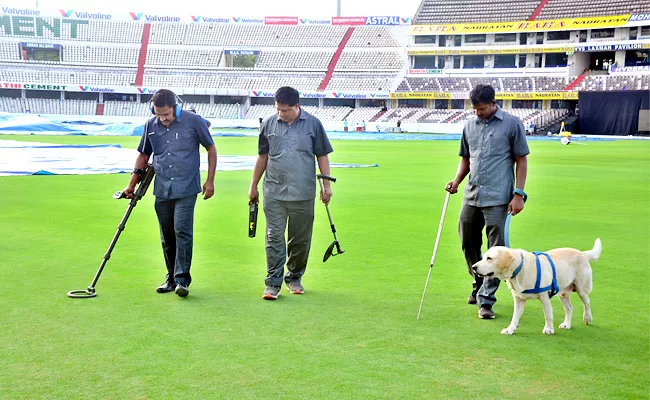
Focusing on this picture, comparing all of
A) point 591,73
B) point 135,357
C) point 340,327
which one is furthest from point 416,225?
point 591,73

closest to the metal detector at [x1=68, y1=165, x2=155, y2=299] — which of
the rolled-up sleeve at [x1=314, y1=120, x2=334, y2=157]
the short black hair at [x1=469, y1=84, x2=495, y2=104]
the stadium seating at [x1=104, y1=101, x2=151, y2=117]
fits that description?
the rolled-up sleeve at [x1=314, y1=120, x2=334, y2=157]

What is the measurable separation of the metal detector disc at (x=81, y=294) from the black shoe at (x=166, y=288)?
60 centimetres

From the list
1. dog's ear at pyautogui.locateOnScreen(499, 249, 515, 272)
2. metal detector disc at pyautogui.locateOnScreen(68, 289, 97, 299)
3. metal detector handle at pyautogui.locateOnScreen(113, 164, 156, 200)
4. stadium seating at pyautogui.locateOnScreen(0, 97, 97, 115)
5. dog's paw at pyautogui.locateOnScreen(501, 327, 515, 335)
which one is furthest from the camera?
stadium seating at pyautogui.locateOnScreen(0, 97, 97, 115)

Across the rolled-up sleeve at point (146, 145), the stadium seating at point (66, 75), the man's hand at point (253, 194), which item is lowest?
the stadium seating at point (66, 75)

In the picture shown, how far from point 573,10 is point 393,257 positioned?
68.6 meters

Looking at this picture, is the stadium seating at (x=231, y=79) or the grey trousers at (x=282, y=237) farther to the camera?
the stadium seating at (x=231, y=79)

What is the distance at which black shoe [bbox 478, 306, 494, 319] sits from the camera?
659 centimetres

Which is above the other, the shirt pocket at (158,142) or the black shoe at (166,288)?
the shirt pocket at (158,142)

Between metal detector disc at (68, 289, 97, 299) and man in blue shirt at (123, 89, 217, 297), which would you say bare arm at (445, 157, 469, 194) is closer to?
man in blue shirt at (123, 89, 217, 297)

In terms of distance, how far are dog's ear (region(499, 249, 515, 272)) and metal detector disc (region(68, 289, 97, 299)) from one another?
12.2 feet

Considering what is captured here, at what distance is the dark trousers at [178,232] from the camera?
287 inches

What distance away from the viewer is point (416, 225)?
12344mm

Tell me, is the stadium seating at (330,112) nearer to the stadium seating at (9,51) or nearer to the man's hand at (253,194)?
the stadium seating at (9,51)

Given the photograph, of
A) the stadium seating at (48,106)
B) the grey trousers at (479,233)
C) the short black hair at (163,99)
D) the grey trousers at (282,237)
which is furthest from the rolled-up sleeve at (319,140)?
the stadium seating at (48,106)
